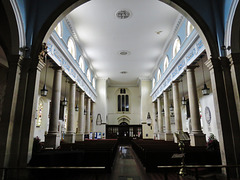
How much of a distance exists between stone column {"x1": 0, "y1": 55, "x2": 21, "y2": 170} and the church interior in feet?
0.09

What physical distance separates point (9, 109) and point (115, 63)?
15021 millimetres

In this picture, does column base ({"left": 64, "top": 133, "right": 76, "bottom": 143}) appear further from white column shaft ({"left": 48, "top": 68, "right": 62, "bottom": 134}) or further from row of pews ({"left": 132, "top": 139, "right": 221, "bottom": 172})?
row of pews ({"left": 132, "top": 139, "right": 221, "bottom": 172})

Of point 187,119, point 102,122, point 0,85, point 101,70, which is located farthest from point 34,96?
point 187,119

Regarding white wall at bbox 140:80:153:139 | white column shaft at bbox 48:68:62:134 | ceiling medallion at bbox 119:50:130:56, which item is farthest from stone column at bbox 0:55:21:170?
white wall at bbox 140:80:153:139

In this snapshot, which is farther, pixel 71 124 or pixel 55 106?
pixel 71 124

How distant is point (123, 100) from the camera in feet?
92.8

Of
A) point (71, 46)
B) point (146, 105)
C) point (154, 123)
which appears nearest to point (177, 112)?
point (154, 123)

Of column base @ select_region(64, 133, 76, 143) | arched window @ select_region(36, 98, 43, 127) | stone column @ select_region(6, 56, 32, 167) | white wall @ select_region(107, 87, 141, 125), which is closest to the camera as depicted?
stone column @ select_region(6, 56, 32, 167)

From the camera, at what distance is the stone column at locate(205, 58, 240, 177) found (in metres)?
5.26

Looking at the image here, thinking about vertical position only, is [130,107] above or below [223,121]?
above

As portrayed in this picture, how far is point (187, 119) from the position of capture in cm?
2323

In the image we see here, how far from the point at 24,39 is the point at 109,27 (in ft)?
24.9

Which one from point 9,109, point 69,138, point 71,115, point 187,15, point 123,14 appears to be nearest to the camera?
point 9,109

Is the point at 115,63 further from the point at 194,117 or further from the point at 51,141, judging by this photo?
the point at 51,141
